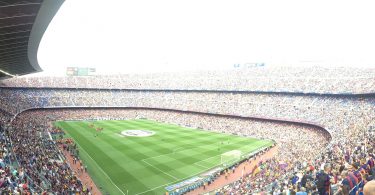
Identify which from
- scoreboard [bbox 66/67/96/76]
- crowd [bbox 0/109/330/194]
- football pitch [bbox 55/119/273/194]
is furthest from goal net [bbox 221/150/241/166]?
scoreboard [bbox 66/67/96/76]

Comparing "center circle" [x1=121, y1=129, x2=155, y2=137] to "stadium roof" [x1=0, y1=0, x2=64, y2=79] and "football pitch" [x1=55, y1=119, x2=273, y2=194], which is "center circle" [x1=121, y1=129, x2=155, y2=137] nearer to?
"football pitch" [x1=55, y1=119, x2=273, y2=194]

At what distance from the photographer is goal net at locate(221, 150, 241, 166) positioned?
107ft

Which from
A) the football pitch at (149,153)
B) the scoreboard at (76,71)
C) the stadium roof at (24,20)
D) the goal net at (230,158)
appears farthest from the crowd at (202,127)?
the scoreboard at (76,71)

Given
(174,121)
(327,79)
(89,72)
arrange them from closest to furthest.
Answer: (327,79) < (174,121) < (89,72)

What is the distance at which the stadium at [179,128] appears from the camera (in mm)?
14203

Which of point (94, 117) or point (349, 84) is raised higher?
point (349, 84)

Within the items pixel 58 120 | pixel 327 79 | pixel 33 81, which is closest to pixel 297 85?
pixel 327 79

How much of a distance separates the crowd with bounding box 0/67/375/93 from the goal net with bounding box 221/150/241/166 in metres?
22.1

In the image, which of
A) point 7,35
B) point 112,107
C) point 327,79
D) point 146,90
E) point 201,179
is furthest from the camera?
point 146,90

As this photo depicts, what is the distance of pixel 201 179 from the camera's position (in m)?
26.7

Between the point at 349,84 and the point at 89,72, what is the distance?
7495 cm

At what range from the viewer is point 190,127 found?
55.5 meters

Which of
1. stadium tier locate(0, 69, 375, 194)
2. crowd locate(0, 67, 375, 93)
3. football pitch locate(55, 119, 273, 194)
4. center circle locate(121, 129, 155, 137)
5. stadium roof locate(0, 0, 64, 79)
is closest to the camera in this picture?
stadium roof locate(0, 0, 64, 79)

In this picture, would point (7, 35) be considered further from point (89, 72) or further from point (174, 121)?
point (89, 72)
